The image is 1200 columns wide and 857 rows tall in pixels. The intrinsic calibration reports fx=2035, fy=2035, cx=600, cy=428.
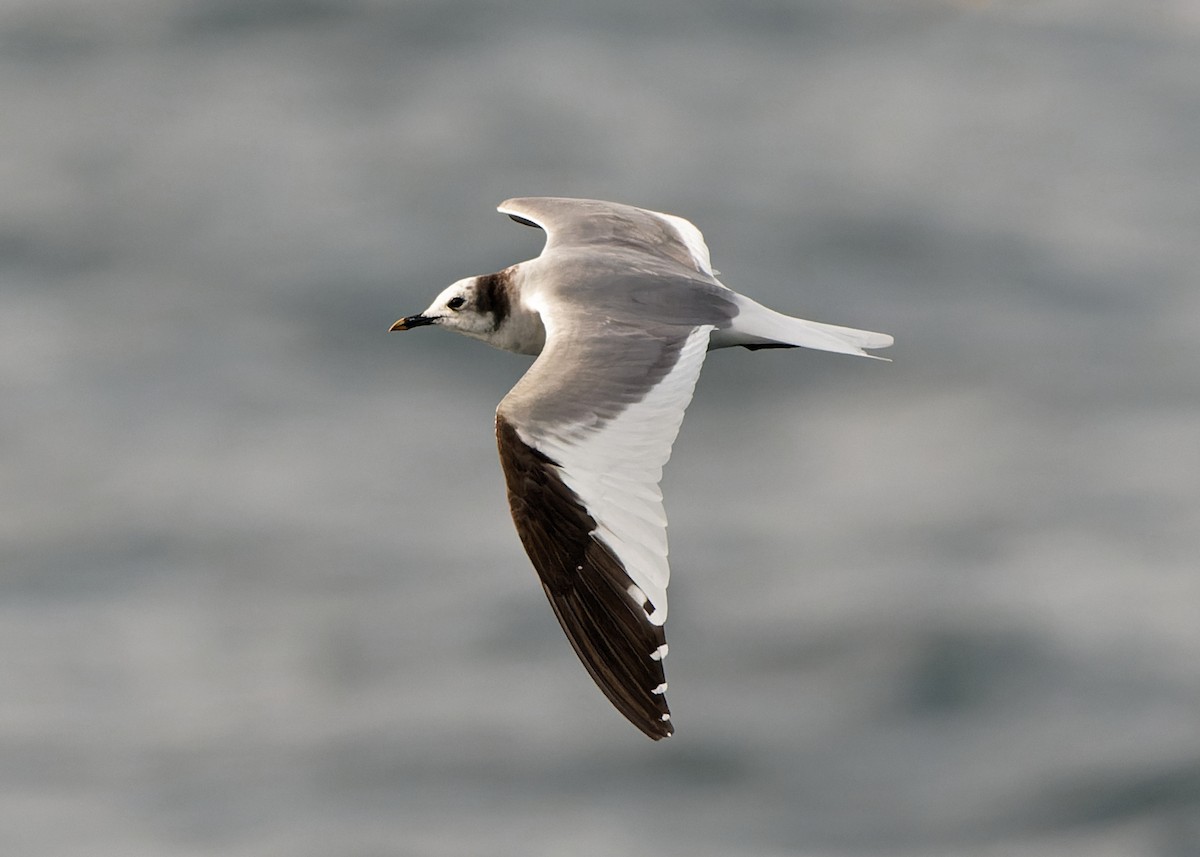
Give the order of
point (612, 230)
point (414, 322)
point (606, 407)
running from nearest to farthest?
point (606, 407)
point (414, 322)
point (612, 230)

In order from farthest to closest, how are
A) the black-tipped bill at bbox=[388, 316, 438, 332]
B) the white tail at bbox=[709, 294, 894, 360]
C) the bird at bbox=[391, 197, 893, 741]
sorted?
the black-tipped bill at bbox=[388, 316, 438, 332] < the white tail at bbox=[709, 294, 894, 360] < the bird at bbox=[391, 197, 893, 741]

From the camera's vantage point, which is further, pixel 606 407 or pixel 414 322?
pixel 414 322

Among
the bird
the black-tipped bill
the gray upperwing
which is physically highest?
the gray upperwing

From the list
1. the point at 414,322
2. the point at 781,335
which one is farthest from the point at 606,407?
the point at 414,322

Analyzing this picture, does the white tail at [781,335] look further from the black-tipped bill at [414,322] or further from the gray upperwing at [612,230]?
the black-tipped bill at [414,322]

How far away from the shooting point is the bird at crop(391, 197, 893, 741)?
716 centimetres

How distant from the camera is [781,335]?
27.5 ft

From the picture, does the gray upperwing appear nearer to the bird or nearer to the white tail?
the bird

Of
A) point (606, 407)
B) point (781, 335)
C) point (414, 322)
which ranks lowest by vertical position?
point (606, 407)

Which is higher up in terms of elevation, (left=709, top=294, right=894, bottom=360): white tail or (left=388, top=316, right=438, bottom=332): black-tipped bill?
(left=388, top=316, right=438, bottom=332): black-tipped bill

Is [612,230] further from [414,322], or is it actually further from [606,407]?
[606,407]

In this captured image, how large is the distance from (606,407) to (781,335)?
3.35 ft

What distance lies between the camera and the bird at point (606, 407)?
716 centimetres

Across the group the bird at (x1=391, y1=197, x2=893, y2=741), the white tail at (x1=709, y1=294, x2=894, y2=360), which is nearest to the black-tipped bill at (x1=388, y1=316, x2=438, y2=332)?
the bird at (x1=391, y1=197, x2=893, y2=741)
